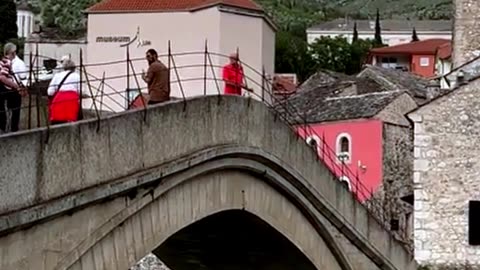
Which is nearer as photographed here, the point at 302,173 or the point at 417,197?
the point at 302,173

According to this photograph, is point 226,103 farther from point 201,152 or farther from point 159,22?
point 159,22

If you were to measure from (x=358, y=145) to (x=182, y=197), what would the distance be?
2306 cm

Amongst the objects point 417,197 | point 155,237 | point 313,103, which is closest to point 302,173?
point 155,237

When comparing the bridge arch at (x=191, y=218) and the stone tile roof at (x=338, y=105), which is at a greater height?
the bridge arch at (x=191, y=218)

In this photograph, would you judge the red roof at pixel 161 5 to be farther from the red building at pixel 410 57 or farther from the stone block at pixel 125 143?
the red building at pixel 410 57

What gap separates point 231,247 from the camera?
66.2 ft

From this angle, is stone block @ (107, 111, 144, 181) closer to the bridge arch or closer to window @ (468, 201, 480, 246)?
the bridge arch

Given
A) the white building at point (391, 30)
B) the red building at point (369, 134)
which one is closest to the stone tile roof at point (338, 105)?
the red building at point (369, 134)

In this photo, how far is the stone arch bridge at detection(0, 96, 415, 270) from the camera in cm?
1091

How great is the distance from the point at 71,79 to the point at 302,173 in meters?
7.11

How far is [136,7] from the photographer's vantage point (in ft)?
137

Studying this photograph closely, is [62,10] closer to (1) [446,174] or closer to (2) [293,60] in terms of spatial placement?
(2) [293,60]

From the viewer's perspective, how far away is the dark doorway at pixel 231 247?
18.5 m

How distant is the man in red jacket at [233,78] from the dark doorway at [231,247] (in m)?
2.01
